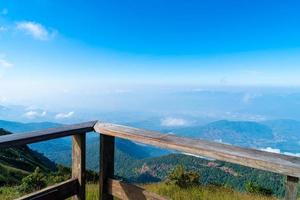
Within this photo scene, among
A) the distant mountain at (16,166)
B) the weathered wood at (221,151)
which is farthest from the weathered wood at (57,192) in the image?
the distant mountain at (16,166)

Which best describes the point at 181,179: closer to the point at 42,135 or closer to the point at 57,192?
the point at 57,192

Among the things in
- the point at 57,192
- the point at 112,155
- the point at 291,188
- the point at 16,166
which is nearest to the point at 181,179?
the point at 112,155

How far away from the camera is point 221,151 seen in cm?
236

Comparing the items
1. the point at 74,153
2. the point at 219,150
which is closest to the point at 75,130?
the point at 74,153

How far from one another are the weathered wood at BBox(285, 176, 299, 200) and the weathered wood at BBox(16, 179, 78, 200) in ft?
6.83

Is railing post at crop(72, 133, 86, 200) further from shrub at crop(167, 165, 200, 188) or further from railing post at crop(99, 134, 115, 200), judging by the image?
shrub at crop(167, 165, 200, 188)

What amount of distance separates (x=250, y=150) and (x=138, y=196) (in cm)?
125

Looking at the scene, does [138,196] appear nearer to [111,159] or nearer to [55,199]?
[111,159]

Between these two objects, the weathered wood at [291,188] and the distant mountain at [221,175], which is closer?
the weathered wood at [291,188]

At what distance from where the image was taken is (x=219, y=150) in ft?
7.82

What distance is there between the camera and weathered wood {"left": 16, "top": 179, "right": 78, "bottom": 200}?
281 cm

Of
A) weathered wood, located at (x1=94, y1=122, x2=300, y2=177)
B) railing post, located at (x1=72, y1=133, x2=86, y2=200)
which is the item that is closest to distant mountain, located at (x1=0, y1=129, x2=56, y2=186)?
railing post, located at (x1=72, y1=133, x2=86, y2=200)

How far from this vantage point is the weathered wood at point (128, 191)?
2966 millimetres

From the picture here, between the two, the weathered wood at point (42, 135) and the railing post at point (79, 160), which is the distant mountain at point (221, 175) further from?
the weathered wood at point (42, 135)
